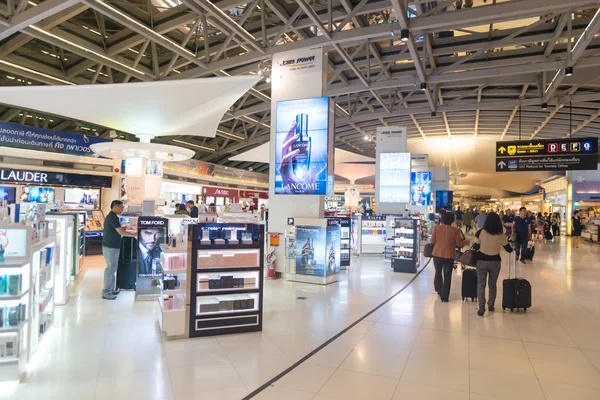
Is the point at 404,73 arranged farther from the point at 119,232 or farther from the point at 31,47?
the point at 31,47

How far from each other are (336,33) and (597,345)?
24.7 feet

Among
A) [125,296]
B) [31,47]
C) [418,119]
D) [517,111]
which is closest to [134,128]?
[31,47]

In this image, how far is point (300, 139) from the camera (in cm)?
817

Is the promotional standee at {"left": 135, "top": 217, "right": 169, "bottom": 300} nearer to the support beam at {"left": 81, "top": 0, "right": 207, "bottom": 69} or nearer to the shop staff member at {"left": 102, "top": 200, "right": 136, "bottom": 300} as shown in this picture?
the shop staff member at {"left": 102, "top": 200, "right": 136, "bottom": 300}

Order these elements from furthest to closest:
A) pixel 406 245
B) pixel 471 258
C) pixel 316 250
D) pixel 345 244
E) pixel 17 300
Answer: pixel 345 244
pixel 406 245
pixel 316 250
pixel 471 258
pixel 17 300

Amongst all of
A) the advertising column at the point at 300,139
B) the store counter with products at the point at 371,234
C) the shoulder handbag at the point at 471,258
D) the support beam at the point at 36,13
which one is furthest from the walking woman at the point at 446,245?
the support beam at the point at 36,13

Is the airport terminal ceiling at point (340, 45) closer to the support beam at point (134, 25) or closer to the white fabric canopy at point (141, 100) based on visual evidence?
the support beam at point (134, 25)

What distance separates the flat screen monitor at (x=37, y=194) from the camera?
13031mm

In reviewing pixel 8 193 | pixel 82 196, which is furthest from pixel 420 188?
pixel 8 193

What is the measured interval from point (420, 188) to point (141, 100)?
14005mm

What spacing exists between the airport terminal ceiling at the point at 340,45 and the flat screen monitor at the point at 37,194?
3.70 metres

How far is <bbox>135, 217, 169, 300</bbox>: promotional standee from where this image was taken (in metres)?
6.08

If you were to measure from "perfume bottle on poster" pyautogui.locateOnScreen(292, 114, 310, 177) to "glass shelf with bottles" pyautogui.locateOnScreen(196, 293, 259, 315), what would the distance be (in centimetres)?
407

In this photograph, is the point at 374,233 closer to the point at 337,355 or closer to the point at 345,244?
the point at 345,244
